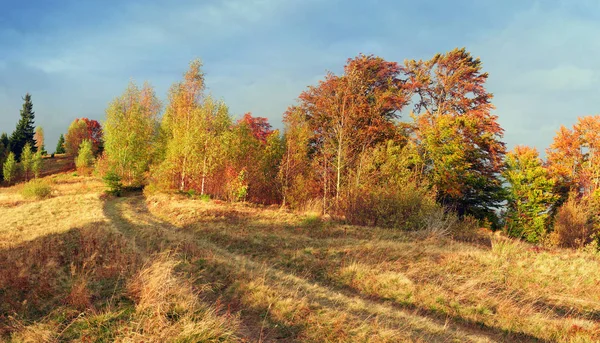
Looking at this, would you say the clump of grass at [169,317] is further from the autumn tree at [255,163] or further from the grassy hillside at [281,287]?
the autumn tree at [255,163]

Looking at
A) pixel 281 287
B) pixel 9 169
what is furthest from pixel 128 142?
pixel 281 287

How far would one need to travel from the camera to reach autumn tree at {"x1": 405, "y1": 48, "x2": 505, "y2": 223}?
2602 centimetres

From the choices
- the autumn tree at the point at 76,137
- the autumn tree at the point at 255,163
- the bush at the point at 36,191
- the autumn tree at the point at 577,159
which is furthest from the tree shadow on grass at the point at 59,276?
the autumn tree at the point at 76,137

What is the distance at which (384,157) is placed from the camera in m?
20.8

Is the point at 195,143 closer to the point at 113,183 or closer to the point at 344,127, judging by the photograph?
the point at 113,183

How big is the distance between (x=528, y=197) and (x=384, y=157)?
1683 cm

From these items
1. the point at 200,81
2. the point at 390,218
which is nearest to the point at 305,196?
the point at 390,218

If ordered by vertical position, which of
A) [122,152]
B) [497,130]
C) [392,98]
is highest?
[392,98]

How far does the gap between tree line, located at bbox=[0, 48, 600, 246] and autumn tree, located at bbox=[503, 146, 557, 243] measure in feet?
0.29

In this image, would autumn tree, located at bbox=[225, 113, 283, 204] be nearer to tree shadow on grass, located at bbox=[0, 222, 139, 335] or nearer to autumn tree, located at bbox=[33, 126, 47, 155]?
tree shadow on grass, located at bbox=[0, 222, 139, 335]

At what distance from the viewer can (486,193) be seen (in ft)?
94.9

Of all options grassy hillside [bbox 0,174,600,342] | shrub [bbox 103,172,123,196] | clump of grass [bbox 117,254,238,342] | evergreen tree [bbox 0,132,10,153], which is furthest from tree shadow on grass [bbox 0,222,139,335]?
evergreen tree [bbox 0,132,10,153]

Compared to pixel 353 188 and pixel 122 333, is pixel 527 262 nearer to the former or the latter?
pixel 353 188

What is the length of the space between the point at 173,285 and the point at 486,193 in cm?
2974
